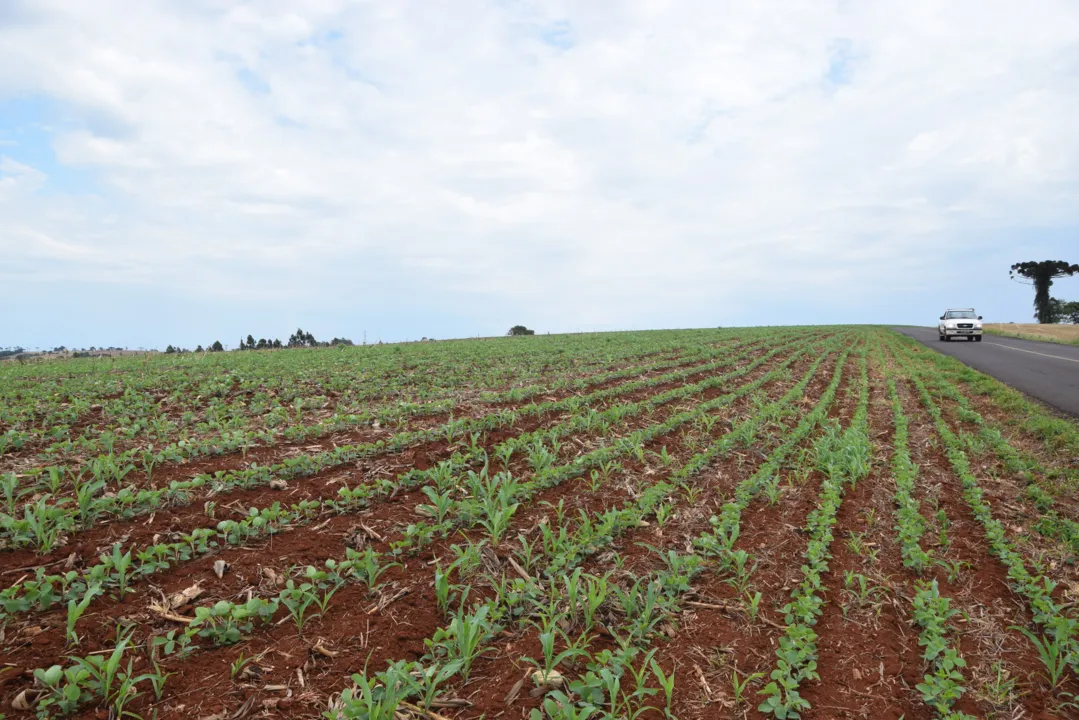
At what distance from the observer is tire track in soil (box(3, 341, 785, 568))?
4.14 meters

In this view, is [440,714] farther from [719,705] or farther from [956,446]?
[956,446]

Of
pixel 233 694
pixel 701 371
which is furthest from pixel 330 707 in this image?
pixel 701 371

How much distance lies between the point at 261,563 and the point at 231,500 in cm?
129

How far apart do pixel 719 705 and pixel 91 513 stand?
5.04m

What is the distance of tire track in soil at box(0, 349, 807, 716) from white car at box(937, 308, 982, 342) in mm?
36617

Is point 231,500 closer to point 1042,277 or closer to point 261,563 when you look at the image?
point 261,563

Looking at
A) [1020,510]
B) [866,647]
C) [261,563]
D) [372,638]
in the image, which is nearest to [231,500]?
[261,563]

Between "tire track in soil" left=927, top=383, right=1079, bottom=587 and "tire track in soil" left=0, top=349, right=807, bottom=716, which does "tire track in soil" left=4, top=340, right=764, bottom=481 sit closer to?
"tire track in soil" left=0, top=349, right=807, bottom=716

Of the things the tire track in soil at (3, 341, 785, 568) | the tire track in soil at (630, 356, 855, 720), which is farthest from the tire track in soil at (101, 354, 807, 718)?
the tire track in soil at (3, 341, 785, 568)

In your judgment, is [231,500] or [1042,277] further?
[1042,277]

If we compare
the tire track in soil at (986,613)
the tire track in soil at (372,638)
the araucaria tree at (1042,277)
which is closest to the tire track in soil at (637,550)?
the tire track in soil at (372,638)

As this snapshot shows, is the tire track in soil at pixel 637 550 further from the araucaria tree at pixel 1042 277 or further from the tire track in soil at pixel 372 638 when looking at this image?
the araucaria tree at pixel 1042 277

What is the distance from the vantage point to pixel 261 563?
4219 mm

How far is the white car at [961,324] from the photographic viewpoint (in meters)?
31.6
